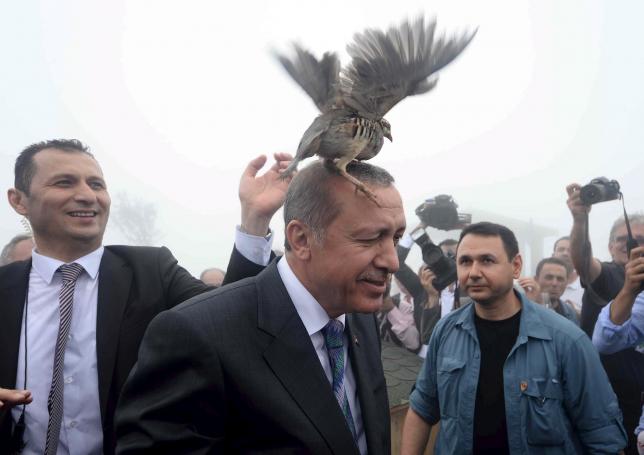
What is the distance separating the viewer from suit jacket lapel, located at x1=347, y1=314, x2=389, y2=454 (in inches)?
66.5

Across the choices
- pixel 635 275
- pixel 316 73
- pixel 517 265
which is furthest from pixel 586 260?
pixel 316 73

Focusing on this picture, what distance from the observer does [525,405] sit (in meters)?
2.42

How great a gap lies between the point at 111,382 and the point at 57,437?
0.27m

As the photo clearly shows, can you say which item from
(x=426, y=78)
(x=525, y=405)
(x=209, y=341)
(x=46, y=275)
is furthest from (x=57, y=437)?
(x=525, y=405)

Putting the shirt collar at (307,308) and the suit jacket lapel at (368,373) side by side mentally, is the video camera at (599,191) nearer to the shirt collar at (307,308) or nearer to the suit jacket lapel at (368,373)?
the suit jacket lapel at (368,373)

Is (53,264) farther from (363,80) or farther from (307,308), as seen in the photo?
(363,80)

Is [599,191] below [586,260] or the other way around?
the other way around

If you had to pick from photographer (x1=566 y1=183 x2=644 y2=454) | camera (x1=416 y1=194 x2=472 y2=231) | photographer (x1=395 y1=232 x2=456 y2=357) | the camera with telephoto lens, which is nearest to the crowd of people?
photographer (x1=566 y1=183 x2=644 y2=454)

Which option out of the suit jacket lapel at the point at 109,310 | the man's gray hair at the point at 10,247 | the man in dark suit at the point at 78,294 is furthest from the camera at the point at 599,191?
the man's gray hair at the point at 10,247

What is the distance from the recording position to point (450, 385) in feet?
8.77

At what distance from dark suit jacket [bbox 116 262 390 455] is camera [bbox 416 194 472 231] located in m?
3.36

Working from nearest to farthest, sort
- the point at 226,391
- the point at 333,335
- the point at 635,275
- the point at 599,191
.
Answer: the point at 226,391, the point at 333,335, the point at 635,275, the point at 599,191

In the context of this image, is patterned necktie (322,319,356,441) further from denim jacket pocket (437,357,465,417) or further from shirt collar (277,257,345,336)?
denim jacket pocket (437,357,465,417)

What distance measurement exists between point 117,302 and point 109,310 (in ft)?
0.17
